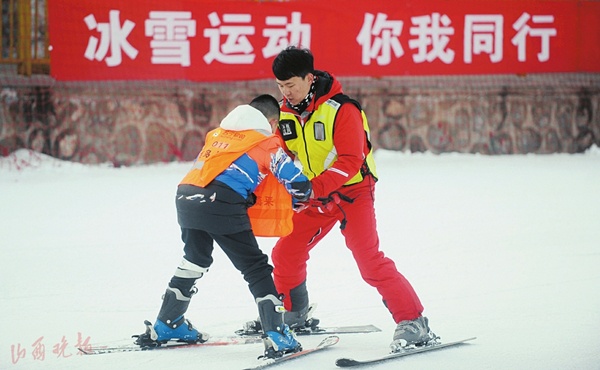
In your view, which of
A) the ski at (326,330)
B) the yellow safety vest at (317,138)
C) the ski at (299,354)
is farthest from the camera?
the ski at (326,330)

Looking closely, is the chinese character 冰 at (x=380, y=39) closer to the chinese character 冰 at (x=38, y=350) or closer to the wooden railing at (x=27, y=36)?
the wooden railing at (x=27, y=36)

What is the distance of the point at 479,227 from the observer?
5723 mm

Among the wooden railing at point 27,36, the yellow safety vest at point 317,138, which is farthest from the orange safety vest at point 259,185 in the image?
the wooden railing at point 27,36

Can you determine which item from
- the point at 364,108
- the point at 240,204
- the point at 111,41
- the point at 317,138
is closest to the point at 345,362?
the point at 240,204

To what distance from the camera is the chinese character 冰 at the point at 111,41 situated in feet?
26.9

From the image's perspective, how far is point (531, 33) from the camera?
928 centimetres

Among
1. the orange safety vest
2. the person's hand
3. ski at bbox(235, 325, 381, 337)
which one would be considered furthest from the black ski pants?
ski at bbox(235, 325, 381, 337)

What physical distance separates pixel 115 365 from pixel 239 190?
3.21 feet

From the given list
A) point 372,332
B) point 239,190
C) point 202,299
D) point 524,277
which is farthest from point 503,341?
point 202,299

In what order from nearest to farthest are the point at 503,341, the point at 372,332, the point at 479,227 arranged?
the point at 503,341, the point at 372,332, the point at 479,227

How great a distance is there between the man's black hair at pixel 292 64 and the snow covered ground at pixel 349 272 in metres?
1.35

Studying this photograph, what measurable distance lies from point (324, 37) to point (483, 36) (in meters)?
2.36

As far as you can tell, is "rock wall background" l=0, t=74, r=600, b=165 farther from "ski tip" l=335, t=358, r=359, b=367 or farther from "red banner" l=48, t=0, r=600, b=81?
"ski tip" l=335, t=358, r=359, b=367

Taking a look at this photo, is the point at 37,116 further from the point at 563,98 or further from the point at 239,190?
the point at 563,98
